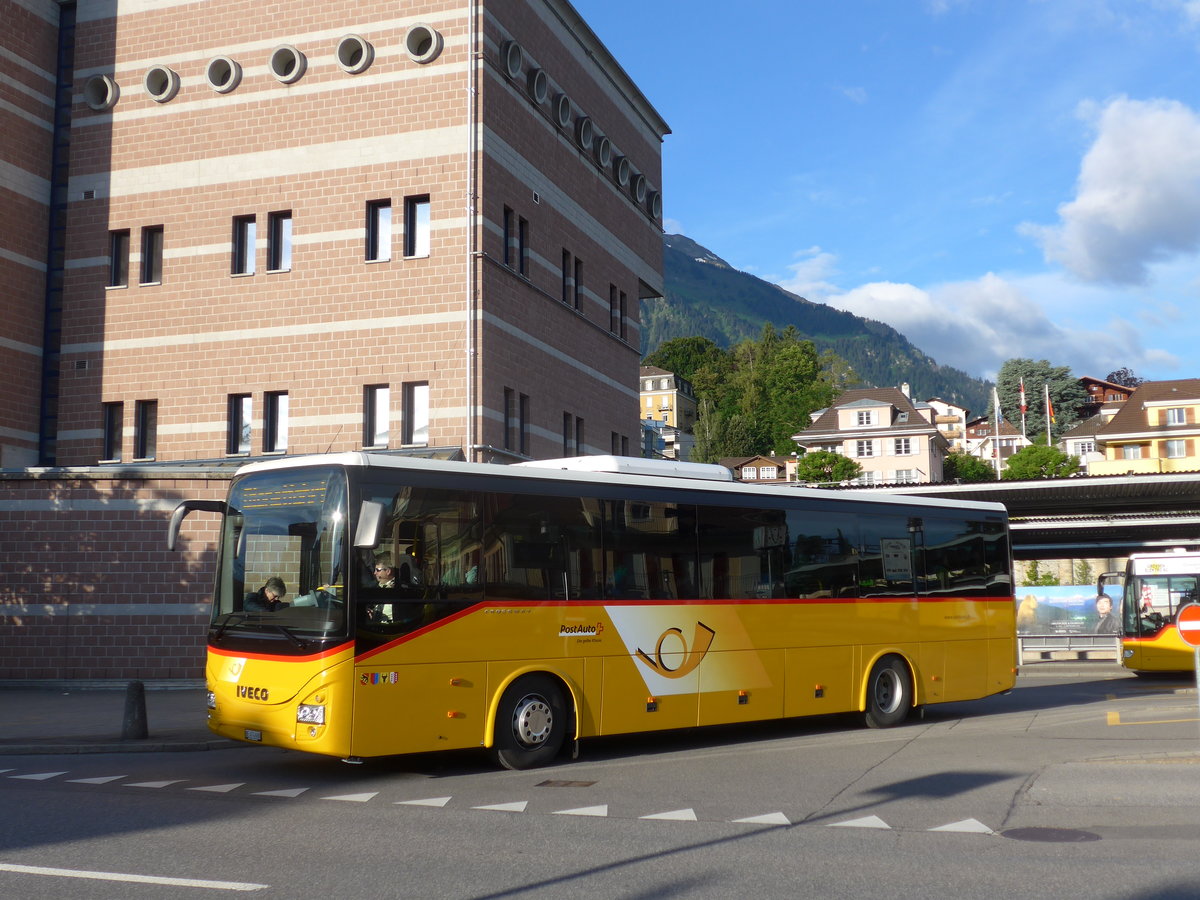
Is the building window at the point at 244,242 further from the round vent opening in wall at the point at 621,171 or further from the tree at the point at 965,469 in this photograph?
the tree at the point at 965,469

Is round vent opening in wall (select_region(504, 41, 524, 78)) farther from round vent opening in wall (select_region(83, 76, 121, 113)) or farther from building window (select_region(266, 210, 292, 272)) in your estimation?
round vent opening in wall (select_region(83, 76, 121, 113))

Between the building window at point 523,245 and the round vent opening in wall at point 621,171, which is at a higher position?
the round vent opening in wall at point 621,171

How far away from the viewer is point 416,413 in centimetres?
2706

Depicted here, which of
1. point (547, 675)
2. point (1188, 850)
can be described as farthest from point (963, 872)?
point (547, 675)

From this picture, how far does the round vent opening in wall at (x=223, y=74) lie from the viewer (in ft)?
94.3

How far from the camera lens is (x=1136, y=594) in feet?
95.7

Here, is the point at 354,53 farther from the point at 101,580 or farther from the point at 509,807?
the point at 509,807

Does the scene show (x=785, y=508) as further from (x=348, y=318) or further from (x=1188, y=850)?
(x=348, y=318)

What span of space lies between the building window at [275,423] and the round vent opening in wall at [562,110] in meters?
10.1

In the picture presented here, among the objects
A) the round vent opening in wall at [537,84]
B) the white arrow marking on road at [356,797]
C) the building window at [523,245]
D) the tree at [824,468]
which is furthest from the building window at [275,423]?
the tree at [824,468]

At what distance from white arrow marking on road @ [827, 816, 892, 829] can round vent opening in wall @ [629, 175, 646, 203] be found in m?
29.6

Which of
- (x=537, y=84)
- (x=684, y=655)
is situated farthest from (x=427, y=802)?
(x=537, y=84)

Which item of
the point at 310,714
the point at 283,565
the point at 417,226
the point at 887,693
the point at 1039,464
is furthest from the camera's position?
the point at 1039,464

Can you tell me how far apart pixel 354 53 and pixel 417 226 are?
4457mm
